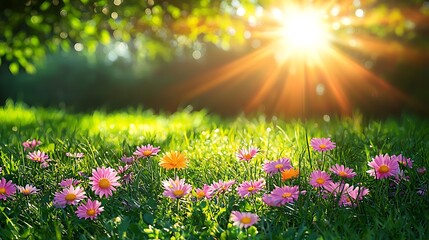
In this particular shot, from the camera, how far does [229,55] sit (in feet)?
74.3

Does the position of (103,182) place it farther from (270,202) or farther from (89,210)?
(270,202)

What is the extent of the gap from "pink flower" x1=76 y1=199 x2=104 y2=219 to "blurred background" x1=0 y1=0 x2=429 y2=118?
3577mm

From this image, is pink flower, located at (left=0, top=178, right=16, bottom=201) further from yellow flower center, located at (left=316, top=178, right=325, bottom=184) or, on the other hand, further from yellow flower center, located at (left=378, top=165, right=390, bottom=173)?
yellow flower center, located at (left=378, top=165, right=390, bottom=173)

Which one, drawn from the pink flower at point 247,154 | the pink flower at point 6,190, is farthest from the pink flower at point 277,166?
the pink flower at point 6,190

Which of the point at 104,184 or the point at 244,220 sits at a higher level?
the point at 244,220

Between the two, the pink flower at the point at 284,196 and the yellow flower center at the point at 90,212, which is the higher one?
the pink flower at the point at 284,196

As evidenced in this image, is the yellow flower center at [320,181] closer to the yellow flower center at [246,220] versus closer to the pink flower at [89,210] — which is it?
the yellow flower center at [246,220]

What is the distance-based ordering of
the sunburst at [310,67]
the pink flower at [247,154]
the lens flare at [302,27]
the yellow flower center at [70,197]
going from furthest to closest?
the sunburst at [310,67], the lens flare at [302,27], the pink flower at [247,154], the yellow flower center at [70,197]

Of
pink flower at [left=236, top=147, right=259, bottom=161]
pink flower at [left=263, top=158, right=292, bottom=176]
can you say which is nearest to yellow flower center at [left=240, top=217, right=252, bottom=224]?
pink flower at [left=263, top=158, right=292, bottom=176]

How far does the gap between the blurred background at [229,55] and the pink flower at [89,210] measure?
11.7ft

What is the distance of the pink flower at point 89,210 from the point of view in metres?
2.11

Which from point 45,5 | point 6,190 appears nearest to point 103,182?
point 6,190

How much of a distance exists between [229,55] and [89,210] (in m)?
20.8

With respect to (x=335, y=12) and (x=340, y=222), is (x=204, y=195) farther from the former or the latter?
(x=335, y=12)
